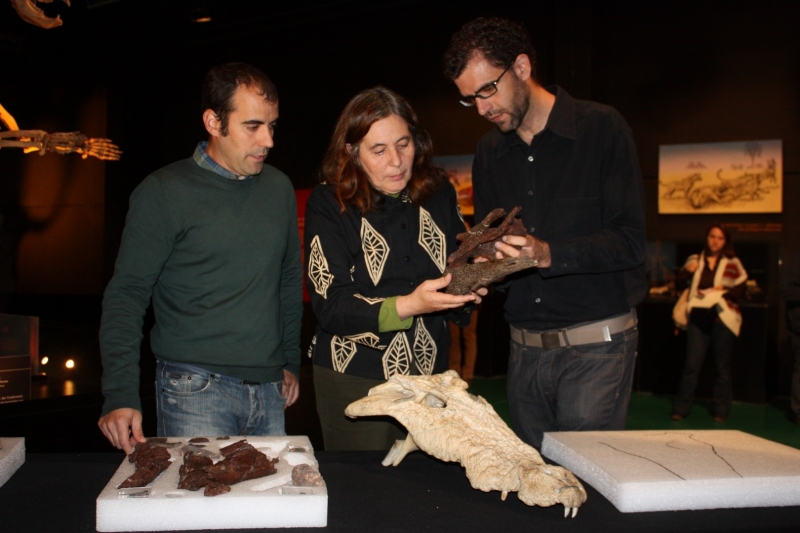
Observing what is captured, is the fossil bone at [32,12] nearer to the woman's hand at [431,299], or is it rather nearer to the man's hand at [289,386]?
the man's hand at [289,386]

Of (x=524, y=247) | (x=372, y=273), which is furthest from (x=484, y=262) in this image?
(x=372, y=273)

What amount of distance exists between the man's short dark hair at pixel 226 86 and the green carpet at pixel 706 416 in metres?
4.45

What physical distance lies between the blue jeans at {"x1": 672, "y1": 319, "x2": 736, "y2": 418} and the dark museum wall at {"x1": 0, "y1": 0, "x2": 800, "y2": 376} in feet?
3.21

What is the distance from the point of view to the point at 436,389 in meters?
1.90

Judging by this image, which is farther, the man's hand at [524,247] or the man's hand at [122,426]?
the man's hand at [524,247]

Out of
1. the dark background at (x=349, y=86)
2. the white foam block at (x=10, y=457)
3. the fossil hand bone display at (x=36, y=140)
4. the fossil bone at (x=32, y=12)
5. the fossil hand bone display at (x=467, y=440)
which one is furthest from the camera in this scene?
the dark background at (x=349, y=86)

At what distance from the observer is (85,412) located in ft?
12.4

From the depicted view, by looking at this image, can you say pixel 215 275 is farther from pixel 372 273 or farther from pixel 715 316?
pixel 715 316

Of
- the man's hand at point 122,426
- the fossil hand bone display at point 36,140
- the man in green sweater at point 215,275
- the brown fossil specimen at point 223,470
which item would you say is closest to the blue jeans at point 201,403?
the man in green sweater at point 215,275

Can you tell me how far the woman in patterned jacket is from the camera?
7.09 ft

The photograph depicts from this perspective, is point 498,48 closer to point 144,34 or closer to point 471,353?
point 471,353

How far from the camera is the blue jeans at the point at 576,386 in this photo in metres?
2.29

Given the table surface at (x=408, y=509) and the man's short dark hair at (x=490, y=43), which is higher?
the man's short dark hair at (x=490, y=43)

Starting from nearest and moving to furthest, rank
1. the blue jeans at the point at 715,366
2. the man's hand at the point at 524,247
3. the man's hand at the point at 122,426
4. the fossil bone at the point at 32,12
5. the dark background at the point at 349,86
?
the man's hand at the point at 122,426, the man's hand at the point at 524,247, the fossil bone at the point at 32,12, the blue jeans at the point at 715,366, the dark background at the point at 349,86
